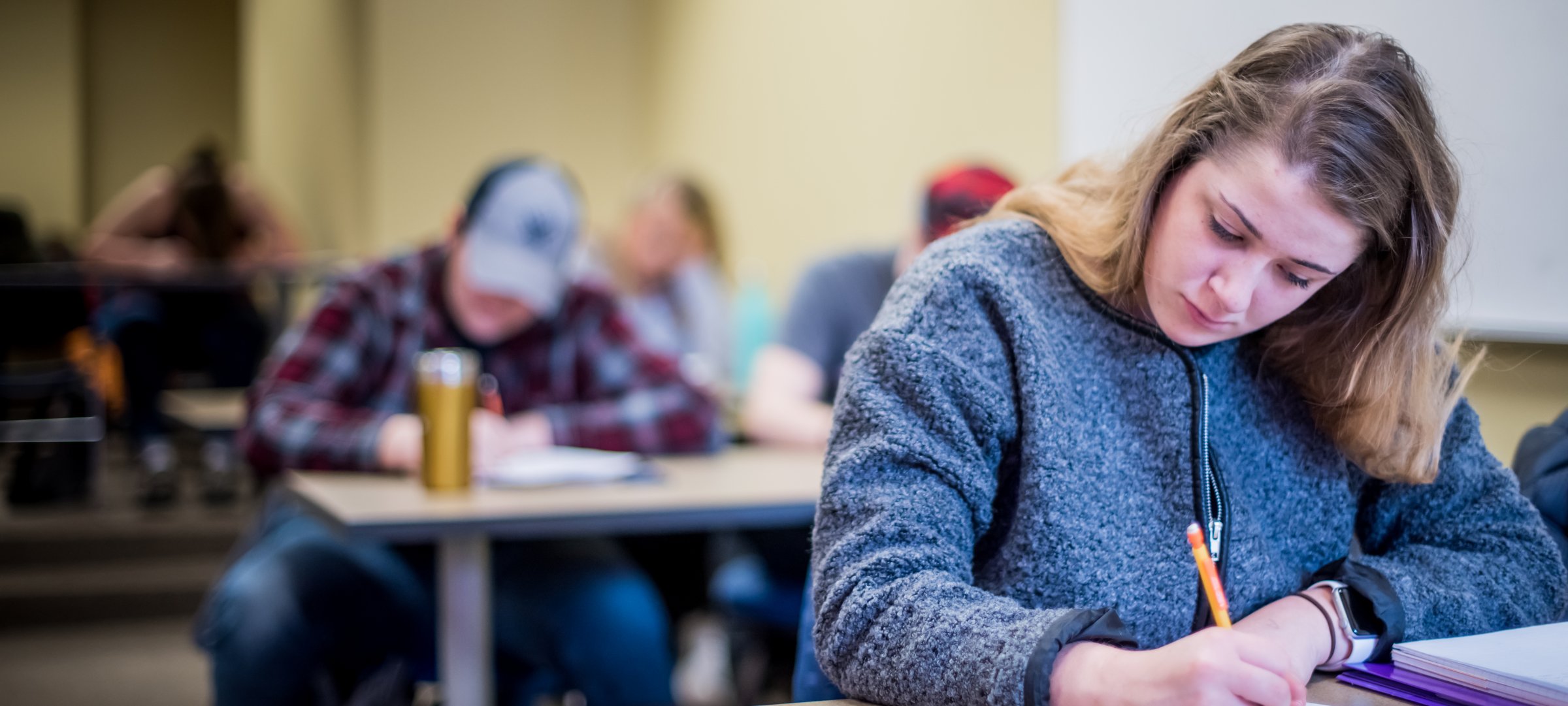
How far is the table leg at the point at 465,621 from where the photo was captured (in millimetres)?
1505

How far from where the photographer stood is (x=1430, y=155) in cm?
82

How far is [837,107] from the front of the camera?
4027mm

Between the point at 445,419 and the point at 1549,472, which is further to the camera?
the point at 445,419

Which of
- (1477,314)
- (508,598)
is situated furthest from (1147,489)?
(508,598)

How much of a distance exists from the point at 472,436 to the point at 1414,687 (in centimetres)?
119

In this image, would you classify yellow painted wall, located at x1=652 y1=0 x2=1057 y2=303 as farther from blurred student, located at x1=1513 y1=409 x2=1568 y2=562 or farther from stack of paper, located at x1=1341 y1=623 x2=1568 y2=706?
stack of paper, located at x1=1341 y1=623 x2=1568 y2=706

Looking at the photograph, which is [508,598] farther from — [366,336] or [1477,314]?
[1477,314]

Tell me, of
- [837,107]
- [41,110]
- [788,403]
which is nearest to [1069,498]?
[788,403]

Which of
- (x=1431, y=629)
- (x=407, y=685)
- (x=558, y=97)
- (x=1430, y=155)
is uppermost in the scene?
(x=558, y=97)

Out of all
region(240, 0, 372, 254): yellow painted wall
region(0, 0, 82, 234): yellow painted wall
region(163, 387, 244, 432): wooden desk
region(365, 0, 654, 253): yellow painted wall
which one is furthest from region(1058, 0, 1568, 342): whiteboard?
region(0, 0, 82, 234): yellow painted wall

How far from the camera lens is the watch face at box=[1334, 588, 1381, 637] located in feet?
2.79

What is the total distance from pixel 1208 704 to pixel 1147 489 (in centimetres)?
24

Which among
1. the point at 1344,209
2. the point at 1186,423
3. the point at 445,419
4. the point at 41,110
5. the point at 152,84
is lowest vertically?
the point at 445,419

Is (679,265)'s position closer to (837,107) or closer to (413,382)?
(837,107)
